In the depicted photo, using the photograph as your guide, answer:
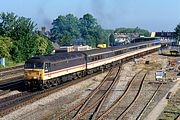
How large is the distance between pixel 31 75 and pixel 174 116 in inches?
550

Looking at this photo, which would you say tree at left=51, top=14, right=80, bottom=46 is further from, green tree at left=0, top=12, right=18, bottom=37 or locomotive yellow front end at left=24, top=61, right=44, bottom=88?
locomotive yellow front end at left=24, top=61, right=44, bottom=88

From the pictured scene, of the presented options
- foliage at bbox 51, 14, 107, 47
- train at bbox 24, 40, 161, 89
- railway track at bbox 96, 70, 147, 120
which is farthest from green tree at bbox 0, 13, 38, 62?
foliage at bbox 51, 14, 107, 47

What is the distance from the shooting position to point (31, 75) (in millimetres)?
A: 31406

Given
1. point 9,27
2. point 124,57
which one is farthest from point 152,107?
point 9,27

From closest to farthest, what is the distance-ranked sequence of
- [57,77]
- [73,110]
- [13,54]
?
[73,110] → [57,77] → [13,54]

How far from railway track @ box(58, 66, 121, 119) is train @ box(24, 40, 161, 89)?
3.53 metres

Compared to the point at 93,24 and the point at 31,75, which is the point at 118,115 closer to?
the point at 31,75

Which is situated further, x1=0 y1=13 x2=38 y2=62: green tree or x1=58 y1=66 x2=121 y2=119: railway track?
x1=0 y1=13 x2=38 y2=62: green tree

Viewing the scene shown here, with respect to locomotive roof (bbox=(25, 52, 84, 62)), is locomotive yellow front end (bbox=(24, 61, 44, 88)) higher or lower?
lower

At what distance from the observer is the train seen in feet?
103

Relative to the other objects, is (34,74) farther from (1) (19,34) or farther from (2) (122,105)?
(1) (19,34)

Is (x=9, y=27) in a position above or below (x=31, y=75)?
above

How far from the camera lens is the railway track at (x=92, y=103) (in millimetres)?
22656

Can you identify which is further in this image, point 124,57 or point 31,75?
point 124,57
